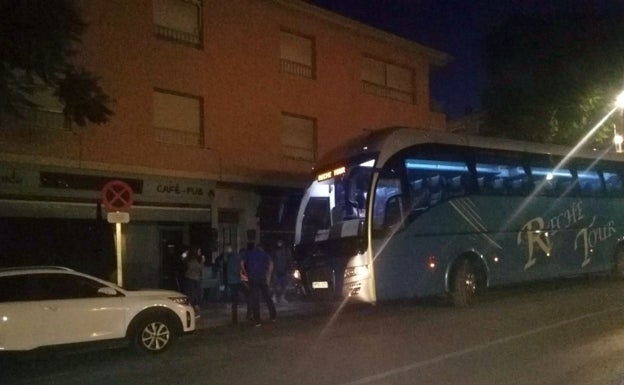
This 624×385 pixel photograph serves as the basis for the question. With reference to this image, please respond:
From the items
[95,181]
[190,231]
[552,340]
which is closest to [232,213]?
[190,231]

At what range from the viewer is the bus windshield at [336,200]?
14.6 m

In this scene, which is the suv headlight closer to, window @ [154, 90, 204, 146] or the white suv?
the white suv

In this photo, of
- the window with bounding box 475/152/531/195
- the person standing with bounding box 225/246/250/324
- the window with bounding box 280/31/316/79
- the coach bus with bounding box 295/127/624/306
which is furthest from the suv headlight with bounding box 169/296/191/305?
the window with bounding box 280/31/316/79

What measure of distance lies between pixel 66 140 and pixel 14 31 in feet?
18.2

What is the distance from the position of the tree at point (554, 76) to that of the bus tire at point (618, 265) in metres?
6.79

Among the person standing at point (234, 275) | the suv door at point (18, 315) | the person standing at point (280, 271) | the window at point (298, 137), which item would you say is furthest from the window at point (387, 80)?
the suv door at point (18, 315)

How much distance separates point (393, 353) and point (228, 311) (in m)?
7.87

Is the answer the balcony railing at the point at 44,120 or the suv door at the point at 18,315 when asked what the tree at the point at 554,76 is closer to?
the balcony railing at the point at 44,120

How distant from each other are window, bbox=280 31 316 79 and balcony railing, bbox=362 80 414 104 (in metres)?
A: 2.61

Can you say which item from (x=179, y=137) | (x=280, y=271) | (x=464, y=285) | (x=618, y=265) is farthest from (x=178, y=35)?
(x=618, y=265)

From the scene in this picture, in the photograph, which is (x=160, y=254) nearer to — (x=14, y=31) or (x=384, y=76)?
(x=14, y=31)

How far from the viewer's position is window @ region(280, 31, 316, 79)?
2311cm

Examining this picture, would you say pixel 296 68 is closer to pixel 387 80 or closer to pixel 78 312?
pixel 387 80

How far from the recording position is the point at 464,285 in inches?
625
